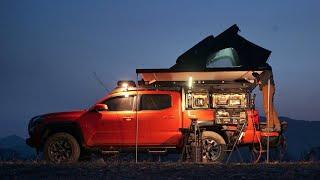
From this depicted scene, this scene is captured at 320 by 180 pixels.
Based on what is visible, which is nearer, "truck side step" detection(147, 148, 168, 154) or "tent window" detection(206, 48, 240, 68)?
"truck side step" detection(147, 148, 168, 154)

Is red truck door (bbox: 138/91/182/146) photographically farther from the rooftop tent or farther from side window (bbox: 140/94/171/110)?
the rooftop tent

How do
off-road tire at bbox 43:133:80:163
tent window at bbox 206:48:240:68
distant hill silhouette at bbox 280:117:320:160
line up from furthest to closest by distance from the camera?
1. distant hill silhouette at bbox 280:117:320:160
2. tent window at bbox 206:48:240:68
3. off-road tire at bbox 43:133:80:163

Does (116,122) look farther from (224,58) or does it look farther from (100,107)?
(224,58)

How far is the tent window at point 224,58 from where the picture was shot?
2148 centimetres

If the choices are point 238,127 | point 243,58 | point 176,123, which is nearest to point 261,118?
point 238,127

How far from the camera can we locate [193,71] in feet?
56.6

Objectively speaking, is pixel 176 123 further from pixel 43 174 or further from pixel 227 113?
pixel 43 174

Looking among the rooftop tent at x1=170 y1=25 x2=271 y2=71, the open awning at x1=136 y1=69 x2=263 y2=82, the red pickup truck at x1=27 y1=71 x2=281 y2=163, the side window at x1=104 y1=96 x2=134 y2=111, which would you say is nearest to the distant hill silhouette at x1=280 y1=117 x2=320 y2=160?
the rooftop tent at x1=170 y1=25 x2=271 y2=71

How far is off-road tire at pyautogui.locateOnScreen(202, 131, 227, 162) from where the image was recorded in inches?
659

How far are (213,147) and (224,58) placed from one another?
18.4 ft

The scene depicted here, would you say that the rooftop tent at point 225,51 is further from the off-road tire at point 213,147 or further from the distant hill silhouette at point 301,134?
the distant hill silhouette at point 301,134

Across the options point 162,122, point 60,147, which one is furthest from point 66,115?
point 162,122

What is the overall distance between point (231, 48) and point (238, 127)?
5.50 m

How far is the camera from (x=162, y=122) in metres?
17.0
